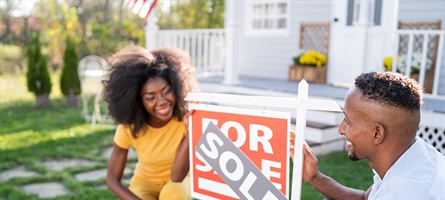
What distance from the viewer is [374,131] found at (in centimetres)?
144

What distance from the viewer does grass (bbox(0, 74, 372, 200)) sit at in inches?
149

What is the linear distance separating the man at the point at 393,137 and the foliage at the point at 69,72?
7403mm

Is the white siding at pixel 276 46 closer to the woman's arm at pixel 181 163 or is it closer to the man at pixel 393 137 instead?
the woman's arm at pixel 181 163

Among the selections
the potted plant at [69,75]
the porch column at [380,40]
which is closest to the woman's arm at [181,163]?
the porch column at [380,40]

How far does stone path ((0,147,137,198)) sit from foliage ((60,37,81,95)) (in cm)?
351

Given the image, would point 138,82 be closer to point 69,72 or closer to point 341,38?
point 341,38

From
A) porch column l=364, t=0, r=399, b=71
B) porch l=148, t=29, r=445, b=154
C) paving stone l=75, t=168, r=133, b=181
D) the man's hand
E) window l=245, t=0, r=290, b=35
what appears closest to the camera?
the man's hand

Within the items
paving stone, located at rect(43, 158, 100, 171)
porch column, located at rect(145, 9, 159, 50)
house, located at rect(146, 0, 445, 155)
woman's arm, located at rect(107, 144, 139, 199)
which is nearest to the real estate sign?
woman's arm, located at rect(107, 144, 139, 199)

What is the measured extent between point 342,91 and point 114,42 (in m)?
10.2

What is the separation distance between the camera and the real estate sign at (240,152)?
169 cm

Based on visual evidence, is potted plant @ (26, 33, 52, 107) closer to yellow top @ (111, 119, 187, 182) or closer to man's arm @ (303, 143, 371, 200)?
yellow top @ (111, 119, 187, 182)

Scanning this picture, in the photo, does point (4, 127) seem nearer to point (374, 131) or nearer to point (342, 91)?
point (342, 91)

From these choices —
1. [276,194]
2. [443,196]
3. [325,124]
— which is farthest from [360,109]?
[325,124]

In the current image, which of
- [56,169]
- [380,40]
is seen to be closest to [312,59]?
[380,40]
